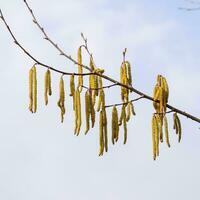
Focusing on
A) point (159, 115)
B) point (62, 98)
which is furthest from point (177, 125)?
point (62, 98)

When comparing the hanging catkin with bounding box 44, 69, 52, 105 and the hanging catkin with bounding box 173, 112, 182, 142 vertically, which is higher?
the hanging catkin with bounding box 44, 69, 52, 105

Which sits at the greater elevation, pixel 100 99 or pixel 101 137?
pixel 100 99

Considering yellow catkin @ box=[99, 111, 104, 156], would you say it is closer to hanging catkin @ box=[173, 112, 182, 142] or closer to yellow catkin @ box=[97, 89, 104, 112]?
yellow catkin @ box=[97, 89, 104, 112]

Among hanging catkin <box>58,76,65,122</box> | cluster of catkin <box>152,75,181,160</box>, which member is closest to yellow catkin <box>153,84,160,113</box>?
cluster of catkin <box>152,75,181,160</box>

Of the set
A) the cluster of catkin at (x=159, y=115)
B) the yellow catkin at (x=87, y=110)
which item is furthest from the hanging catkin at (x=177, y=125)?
the yellow catkin at (x=87, y=110)

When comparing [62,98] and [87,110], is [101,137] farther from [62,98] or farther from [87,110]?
[62,98]

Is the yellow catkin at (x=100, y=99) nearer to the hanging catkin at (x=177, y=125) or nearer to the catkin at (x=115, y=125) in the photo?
the catkin at (x=115, y=125)

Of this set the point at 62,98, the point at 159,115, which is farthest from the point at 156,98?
the point at 62,98

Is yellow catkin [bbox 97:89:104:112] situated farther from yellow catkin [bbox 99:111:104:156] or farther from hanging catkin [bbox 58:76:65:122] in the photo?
hanging catkin [bbox 58:76:65:122]

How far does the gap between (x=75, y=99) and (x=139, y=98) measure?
41 cm

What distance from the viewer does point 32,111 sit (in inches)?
131

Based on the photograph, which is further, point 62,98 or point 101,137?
point 62,98

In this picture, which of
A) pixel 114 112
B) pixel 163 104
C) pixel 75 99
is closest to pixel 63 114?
pixel 75 99

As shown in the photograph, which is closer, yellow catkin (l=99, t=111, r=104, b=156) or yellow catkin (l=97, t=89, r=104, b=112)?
yellow catkin (l=99, t=111, r=104, b=156)
